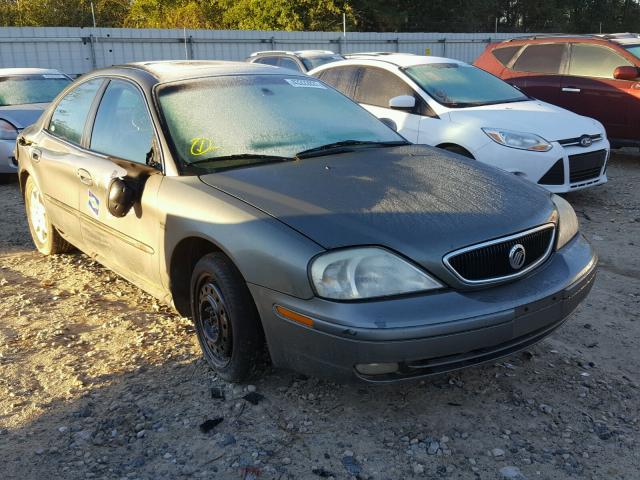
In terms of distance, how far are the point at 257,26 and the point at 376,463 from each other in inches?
1230

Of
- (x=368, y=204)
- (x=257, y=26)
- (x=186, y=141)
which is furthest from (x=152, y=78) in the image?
(x=257, y=26)

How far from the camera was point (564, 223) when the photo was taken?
3361 mm

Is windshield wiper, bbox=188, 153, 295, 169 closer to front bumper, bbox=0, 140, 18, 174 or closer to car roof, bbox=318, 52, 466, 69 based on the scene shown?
car roof, bbox=318, 52, 466, 69

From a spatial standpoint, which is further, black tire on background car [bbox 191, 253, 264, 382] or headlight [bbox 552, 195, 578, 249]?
headlight [bbox 552, 195, 578, 249]

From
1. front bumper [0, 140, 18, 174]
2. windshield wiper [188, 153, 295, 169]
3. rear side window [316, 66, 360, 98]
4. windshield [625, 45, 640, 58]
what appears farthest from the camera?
windshield [625, 45, 640, 58]

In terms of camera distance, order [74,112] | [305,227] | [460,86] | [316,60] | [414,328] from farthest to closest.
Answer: [316,60]
[460,86]
[74,112]
[305,227]
[414,328]

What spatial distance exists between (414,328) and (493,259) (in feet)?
1.73

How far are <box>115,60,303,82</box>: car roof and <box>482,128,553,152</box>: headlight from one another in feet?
9.18

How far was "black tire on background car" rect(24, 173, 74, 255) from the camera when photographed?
5.21 meters

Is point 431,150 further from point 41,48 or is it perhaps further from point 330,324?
point 41,48

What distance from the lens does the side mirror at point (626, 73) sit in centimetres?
868

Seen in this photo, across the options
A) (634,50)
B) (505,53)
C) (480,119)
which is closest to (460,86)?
(480,119)

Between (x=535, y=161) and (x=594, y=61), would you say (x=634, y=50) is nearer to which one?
(x=594, y=61)

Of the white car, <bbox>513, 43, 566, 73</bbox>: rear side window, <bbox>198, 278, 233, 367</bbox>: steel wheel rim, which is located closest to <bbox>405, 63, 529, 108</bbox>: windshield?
the white car
